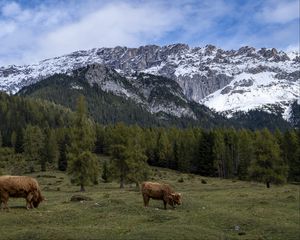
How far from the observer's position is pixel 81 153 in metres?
77.5

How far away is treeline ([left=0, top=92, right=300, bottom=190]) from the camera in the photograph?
78812 millimetres

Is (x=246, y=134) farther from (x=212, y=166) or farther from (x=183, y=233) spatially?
(x=183, y=233)

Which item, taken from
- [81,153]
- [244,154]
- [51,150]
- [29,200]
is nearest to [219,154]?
[244,154]

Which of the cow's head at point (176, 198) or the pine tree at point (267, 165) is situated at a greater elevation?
the pine tree at point (267, 165)

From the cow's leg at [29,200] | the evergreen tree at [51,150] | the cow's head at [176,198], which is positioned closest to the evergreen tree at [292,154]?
the evergreen tree at [51,150]

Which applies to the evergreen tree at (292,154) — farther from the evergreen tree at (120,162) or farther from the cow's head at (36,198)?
the cow's head at (36,198)

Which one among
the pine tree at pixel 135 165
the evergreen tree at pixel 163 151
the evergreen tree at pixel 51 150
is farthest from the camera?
the evergreen tree at pixel 163 151

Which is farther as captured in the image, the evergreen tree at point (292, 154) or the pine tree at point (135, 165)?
the evergreen tree at point (292, 154)

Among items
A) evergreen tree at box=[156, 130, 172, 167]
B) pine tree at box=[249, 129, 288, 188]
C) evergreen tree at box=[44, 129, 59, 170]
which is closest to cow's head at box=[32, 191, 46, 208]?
pine tree at box=[249, 129, 288, 188]

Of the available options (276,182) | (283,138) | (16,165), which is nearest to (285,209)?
(276,182)

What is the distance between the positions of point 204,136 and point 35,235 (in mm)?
118399

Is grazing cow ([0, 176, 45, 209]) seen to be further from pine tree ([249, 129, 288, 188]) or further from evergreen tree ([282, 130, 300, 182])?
evergreen tree ([282, 130, 300, 182])

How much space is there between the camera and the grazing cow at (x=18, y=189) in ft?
110

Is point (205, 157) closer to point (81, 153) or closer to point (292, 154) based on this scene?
point (292, 154)
